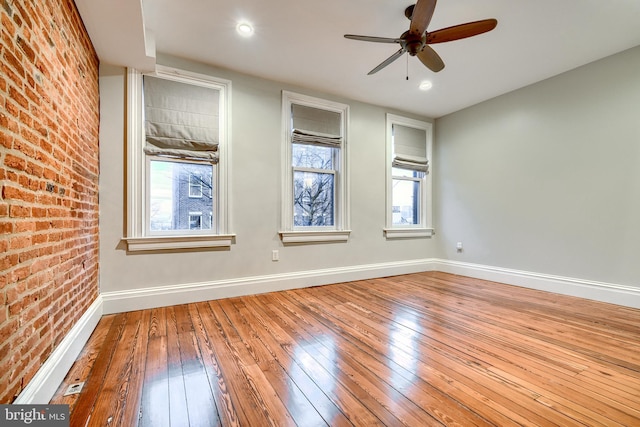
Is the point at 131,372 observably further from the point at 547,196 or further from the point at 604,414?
the point at 547,196

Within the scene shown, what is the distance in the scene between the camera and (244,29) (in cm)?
257

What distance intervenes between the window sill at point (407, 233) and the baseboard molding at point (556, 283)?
584mm

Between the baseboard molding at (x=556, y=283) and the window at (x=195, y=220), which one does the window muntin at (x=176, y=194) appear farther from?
the baseboard molding at (x=556, y=283)

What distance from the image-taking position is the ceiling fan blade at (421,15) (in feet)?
5.94

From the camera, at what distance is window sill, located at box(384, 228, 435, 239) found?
14.4 feet

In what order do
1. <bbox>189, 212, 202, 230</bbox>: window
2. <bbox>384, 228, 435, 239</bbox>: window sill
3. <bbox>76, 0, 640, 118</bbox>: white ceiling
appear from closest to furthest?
<bbox>76, 0, 640, 118</bbox>: white ceiling → <bbox>189, 212, 202, 230</bbox>: window → <bbox>384, 228, 435, 239</bbox>: window sill

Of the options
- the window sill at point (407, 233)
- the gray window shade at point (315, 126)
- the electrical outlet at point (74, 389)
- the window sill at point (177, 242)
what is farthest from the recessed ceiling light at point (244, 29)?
the window sill at point (407, 233)

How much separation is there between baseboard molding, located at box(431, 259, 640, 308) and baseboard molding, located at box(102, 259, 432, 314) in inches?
39.0

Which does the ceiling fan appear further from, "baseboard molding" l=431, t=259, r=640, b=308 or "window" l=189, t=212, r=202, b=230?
"baseboard molding" l=431, t=259, r=640, b=308

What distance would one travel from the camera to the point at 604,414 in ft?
4.32

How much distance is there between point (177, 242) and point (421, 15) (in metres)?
2.95

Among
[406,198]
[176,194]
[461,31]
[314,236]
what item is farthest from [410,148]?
[176,194]

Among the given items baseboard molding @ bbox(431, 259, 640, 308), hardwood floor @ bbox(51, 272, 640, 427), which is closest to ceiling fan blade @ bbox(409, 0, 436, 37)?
hardwood floor @ bbox(51, 272, 640, 427)

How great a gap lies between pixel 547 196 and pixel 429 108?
6.80 feet
